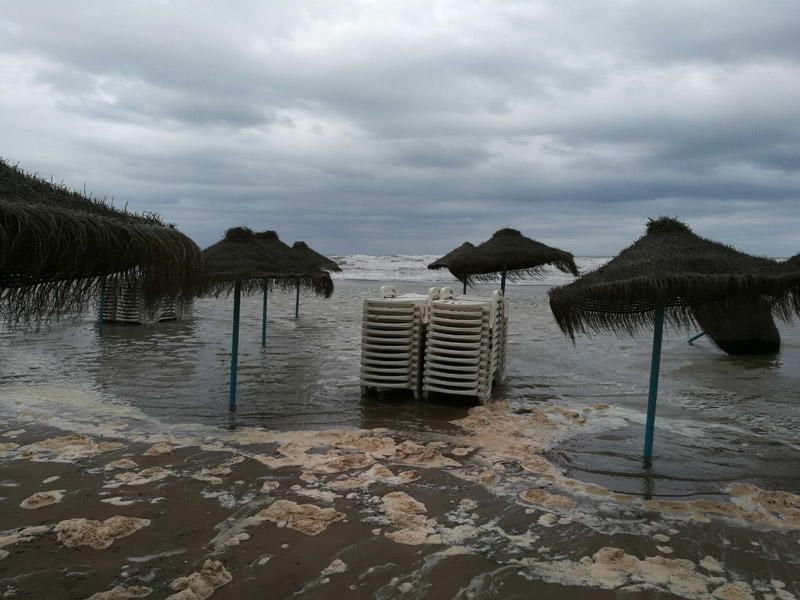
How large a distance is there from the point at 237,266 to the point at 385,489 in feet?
9.98

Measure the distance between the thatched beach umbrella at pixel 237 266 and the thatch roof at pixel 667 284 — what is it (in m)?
3.05

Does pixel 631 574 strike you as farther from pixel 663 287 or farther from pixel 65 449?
pixel 65 449

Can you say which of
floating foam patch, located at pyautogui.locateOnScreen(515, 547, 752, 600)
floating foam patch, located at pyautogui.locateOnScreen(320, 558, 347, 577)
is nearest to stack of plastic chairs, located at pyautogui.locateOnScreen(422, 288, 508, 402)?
floating foam patch, located at pyautogui.locateOnScreen(515, 547, 752, 600)

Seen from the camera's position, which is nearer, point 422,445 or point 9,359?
point 422,445

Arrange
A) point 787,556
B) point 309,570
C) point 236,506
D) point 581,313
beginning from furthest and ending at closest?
1. point 581,313
2. point 236,506
3. point 787,556
4. point 309,570

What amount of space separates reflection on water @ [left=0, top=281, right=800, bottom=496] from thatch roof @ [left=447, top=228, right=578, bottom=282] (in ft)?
5.22

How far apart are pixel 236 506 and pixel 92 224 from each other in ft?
7.17

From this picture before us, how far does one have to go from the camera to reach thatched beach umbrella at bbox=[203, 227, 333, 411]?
20.5 feet

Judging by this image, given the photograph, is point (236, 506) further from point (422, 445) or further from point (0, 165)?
point (0, 165)

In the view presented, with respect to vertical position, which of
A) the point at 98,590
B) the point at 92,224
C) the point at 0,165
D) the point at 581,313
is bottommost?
the point at 98,590

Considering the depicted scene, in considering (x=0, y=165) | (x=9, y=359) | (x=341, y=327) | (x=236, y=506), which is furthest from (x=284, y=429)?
(x=341, y=327)

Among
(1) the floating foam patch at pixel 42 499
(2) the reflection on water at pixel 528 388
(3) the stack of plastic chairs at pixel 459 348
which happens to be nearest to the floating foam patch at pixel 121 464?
(1) the floating foam patch at pixel 42 499

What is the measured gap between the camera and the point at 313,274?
779 cm

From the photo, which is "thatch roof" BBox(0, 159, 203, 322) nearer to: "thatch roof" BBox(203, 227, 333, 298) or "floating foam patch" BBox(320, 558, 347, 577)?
"floating foam patch" BBox(320, 558, 347, 577)
